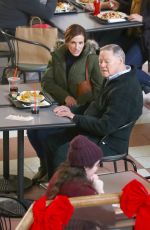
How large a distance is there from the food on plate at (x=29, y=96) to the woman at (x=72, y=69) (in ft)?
1.20

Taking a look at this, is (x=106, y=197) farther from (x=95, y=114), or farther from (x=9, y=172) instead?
(x=9, y=172)

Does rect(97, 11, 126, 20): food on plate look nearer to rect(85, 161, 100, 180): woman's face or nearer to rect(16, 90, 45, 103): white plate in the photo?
rect(16, 90, 45, 103): white plate

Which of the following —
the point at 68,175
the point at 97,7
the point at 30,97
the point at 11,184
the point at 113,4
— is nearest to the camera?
the point at 68,175

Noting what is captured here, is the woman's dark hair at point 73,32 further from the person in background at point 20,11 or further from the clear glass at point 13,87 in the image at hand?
the person in background at point 20,11

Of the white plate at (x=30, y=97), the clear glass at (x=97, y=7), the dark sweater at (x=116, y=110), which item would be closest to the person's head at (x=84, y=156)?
the dark sweater at (x=116, y=110)

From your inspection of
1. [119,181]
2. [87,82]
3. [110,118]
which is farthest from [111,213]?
[87,82]

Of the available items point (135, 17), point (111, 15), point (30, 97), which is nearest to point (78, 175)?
point (30, 97)

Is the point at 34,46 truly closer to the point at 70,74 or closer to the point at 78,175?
the point at 70,74

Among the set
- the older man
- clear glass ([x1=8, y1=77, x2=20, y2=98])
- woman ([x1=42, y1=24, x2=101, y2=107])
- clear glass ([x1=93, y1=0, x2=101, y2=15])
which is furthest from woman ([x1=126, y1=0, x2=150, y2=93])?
the older man

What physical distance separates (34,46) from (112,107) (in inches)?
101

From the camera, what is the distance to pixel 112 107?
4836 millimetres

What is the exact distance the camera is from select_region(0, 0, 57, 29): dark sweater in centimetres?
772

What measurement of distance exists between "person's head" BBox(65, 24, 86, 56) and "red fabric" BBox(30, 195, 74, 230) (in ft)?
10.00

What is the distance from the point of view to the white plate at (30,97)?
520 cm
